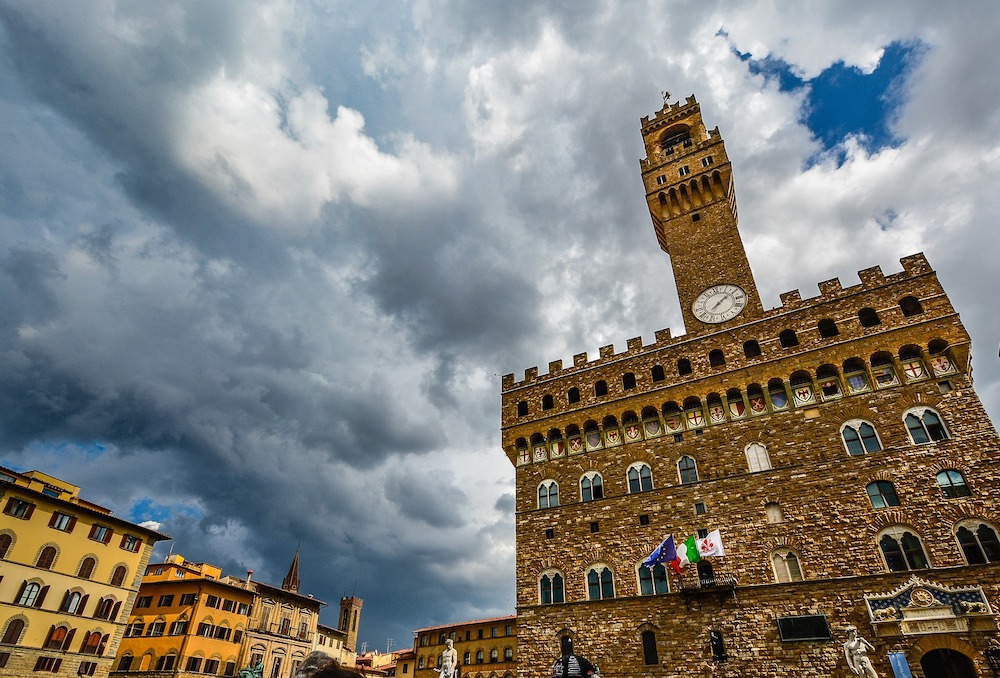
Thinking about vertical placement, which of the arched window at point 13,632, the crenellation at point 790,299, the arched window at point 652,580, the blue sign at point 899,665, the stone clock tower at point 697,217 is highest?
the stone clock tower at point 697,217

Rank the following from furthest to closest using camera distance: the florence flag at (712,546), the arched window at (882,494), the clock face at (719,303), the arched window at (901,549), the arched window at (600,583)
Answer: the clock face at (719,303), the arched window at (600,583), the arched window at (882,494), the florence flag at (712,546), the arched window at (901,549)

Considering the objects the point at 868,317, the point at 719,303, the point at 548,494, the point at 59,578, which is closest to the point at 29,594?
the point at 59,578

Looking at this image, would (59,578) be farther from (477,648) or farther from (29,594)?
(477,648)

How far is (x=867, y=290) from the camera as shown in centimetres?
2677

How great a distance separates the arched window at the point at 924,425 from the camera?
2291 centimetres

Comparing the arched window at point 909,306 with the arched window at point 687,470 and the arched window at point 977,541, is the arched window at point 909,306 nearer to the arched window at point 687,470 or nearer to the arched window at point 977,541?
the arched window at point 977,541

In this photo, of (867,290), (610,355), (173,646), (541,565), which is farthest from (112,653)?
(867,290)

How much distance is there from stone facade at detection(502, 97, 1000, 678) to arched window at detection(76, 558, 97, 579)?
27043 mm

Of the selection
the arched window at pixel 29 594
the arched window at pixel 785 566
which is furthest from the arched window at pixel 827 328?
the arched window at pixel 29 594

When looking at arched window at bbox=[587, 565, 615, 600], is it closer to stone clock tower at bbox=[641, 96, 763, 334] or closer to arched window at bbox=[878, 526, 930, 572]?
arched window at bbox=[878, 526, 930, 572]

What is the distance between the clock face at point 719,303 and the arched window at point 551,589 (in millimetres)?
15797

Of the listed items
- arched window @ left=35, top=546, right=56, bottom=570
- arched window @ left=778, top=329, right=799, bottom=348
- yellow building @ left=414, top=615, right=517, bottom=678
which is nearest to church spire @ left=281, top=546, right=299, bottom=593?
yellow building @ left=414, top=615, right=517, bottom=678

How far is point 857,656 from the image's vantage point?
1875cm

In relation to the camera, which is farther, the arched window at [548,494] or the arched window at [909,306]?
the arched window at [548,494]
